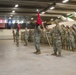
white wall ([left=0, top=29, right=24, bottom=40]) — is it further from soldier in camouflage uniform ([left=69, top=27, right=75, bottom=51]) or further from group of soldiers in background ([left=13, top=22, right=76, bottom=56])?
soldier in camouflage uniform ([left=69, top=27, right=75, bottom=51])

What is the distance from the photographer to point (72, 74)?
5.60 m

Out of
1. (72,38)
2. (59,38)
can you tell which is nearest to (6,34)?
(72,38)

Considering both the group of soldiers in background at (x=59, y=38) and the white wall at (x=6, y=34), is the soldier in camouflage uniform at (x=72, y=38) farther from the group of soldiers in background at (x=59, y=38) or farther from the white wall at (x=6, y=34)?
the white wall at (x=6, y=34)

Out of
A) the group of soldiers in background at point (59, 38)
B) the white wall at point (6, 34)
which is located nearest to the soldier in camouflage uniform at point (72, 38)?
the group of soldiers in background at point (59, 38)

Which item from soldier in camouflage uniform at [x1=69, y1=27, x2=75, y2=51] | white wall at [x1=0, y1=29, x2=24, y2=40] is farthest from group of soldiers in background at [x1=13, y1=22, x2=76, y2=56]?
white wall at [x1=0, y1=29, x2=24, y2=40]

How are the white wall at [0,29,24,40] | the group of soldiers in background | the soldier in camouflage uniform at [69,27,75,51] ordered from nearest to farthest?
the group of soldiers in background < the soldier in camouflage uniform at [69,27,75,51] < the white wall at [0,29,24,40]

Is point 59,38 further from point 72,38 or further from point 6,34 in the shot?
point 6,34

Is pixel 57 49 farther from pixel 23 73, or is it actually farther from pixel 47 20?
pixel 47 20

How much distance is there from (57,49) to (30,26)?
2413 centimetres

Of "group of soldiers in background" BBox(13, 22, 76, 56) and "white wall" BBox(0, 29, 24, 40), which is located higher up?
"group of soldiers in background" BBox(13, 22, 76, 56)

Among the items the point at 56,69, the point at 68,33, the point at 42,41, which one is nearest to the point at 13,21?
the point at 42,41

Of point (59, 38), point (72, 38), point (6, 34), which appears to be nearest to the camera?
point (59, 38)

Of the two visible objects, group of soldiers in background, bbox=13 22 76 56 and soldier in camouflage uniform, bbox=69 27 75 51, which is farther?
soldier in camouflage uniform, bbox=69 27 75 51

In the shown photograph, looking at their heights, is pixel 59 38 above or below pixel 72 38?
above
